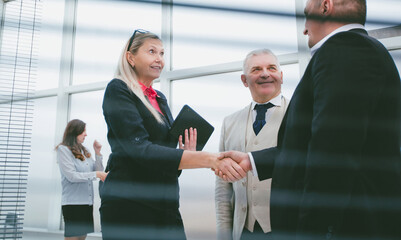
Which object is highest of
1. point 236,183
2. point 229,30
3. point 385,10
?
point 385,10

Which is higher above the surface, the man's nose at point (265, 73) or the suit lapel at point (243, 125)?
the man's nose at point (265, 73)

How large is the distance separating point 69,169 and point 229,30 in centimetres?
149

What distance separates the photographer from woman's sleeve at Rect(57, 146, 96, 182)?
2217 mm

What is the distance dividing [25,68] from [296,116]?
1532 millimetres

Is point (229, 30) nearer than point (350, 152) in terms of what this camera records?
No

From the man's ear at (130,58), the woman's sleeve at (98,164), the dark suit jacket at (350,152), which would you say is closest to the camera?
the dark suit jacket at (350,152)

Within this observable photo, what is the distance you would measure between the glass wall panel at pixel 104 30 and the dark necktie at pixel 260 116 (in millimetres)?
595

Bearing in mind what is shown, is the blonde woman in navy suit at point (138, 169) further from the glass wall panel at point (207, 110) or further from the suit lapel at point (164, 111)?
the glass wall panel at point (207, 110)

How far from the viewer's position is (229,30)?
163 cm

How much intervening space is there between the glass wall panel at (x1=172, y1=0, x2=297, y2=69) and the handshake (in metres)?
0.40

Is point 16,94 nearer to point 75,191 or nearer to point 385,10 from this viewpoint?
point 75,191

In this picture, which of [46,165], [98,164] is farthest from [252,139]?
[46,165]

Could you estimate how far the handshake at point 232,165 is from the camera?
3.76 ft

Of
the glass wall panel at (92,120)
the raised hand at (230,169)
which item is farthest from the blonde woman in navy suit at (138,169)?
the glass wall panel at (92,120)
